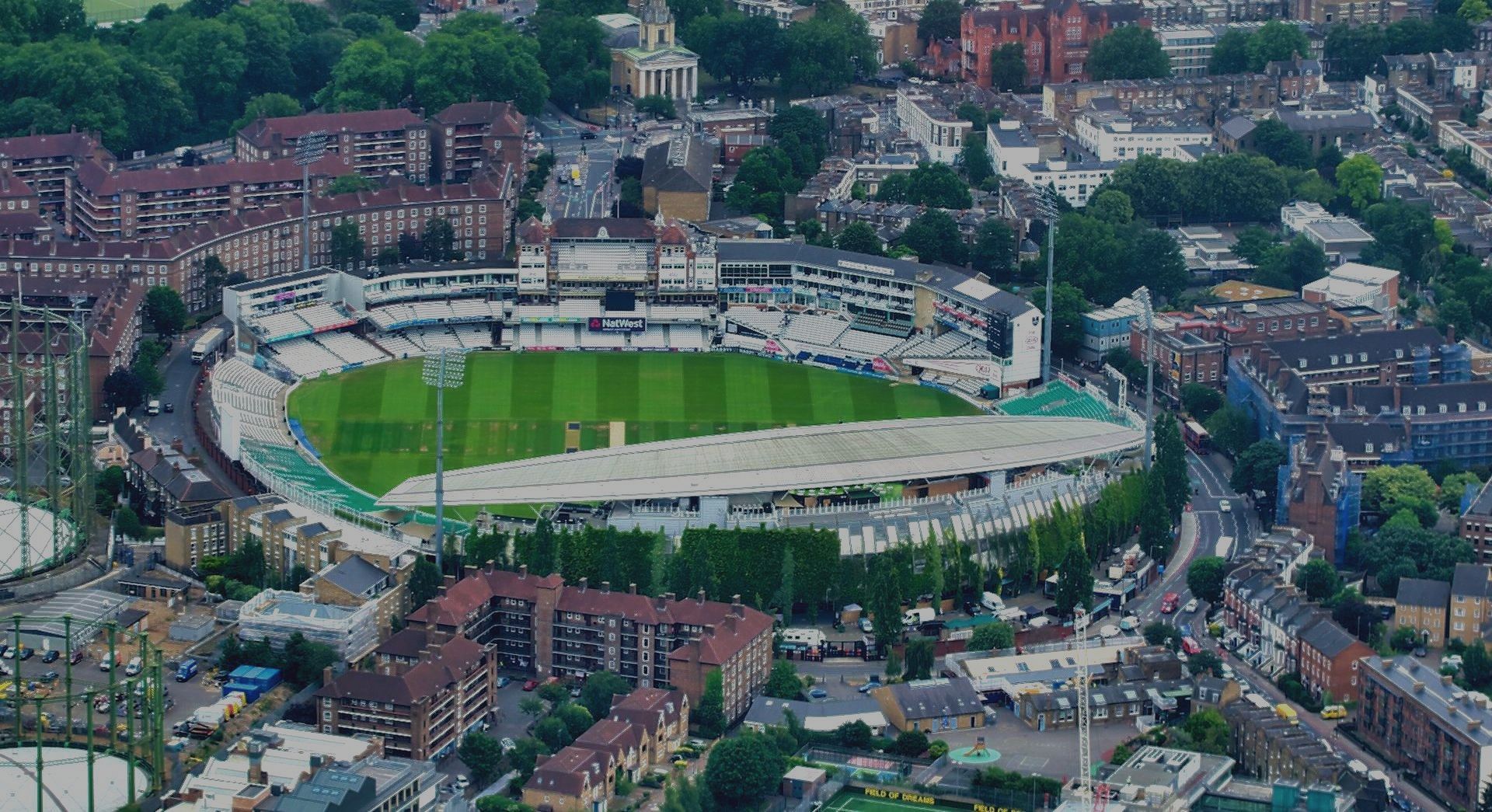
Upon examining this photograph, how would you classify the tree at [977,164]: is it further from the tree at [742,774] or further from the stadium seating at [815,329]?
the tree at [742,774]

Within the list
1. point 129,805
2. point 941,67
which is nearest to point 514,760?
point 129,805

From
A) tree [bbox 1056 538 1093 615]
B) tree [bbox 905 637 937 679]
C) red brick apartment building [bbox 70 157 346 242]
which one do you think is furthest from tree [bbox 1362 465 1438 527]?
red brick apartment building [bbox 70 157 346 242]

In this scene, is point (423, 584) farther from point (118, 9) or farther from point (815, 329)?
point (118, 9)

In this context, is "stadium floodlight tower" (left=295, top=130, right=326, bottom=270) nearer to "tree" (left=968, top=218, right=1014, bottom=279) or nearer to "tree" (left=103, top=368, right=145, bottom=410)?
"tree" (left=103, top=368, right=145, bottom=410)

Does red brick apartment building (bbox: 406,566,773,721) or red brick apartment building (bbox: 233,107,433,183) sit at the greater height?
red brick apartment building (bbox: 233,107,433,183)

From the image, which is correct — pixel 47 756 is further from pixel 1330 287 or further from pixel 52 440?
pixel 1330 287

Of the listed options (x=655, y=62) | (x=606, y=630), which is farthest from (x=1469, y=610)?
(x=655, y=62)
